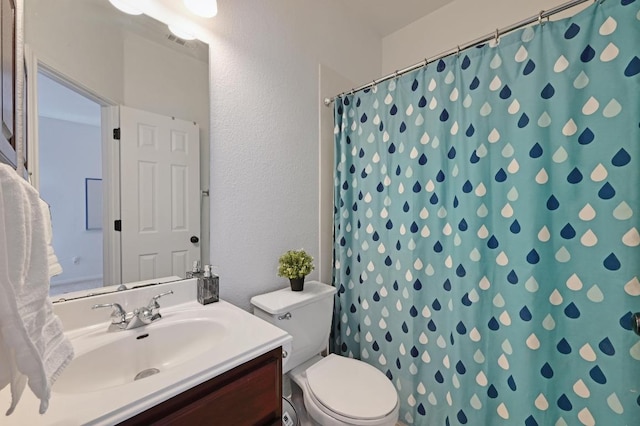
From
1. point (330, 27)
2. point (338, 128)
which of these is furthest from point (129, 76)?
point (330, 27)

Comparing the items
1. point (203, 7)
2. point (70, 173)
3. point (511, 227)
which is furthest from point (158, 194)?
point (511, 227)

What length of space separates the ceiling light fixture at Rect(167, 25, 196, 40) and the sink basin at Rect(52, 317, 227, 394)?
1.15 meters

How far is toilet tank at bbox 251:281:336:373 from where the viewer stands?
4.10 ft

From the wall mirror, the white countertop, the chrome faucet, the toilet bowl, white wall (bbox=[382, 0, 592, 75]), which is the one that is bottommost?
the toilet bowl

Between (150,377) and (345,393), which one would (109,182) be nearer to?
(150,377)

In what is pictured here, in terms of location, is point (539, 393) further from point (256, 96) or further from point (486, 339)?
point (256, 96)

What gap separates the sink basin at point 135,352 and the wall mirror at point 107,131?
220 mm

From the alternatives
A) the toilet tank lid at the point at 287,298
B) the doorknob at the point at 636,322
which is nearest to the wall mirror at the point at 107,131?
the toilet tank lid at the point at 287,298

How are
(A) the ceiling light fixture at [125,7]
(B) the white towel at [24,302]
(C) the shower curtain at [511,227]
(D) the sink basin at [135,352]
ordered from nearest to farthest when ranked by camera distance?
(B) the white towel at [24,302] < (D) the sink basin at [135,352] < (C) the shower curtain at [511,227] < (A) the ceiling light fixture at [125,7]

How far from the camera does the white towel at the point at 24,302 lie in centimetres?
40

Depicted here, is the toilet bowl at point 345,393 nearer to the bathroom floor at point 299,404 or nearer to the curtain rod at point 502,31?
the bathroom floor at point 299,404

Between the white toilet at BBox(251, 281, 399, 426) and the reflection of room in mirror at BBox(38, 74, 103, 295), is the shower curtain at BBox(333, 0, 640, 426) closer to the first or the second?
the white toilet at BBox(251, 281, 399, 426)

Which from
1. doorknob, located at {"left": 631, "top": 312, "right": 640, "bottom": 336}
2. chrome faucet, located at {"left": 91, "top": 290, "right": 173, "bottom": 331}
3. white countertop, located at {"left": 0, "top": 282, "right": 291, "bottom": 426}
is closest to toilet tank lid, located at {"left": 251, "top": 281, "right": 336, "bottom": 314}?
white countertop, located at {"left": 0, "top": 282, "right": 291, "bottom": 426}

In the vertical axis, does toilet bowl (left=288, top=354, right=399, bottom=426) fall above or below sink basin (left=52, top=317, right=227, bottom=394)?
below
